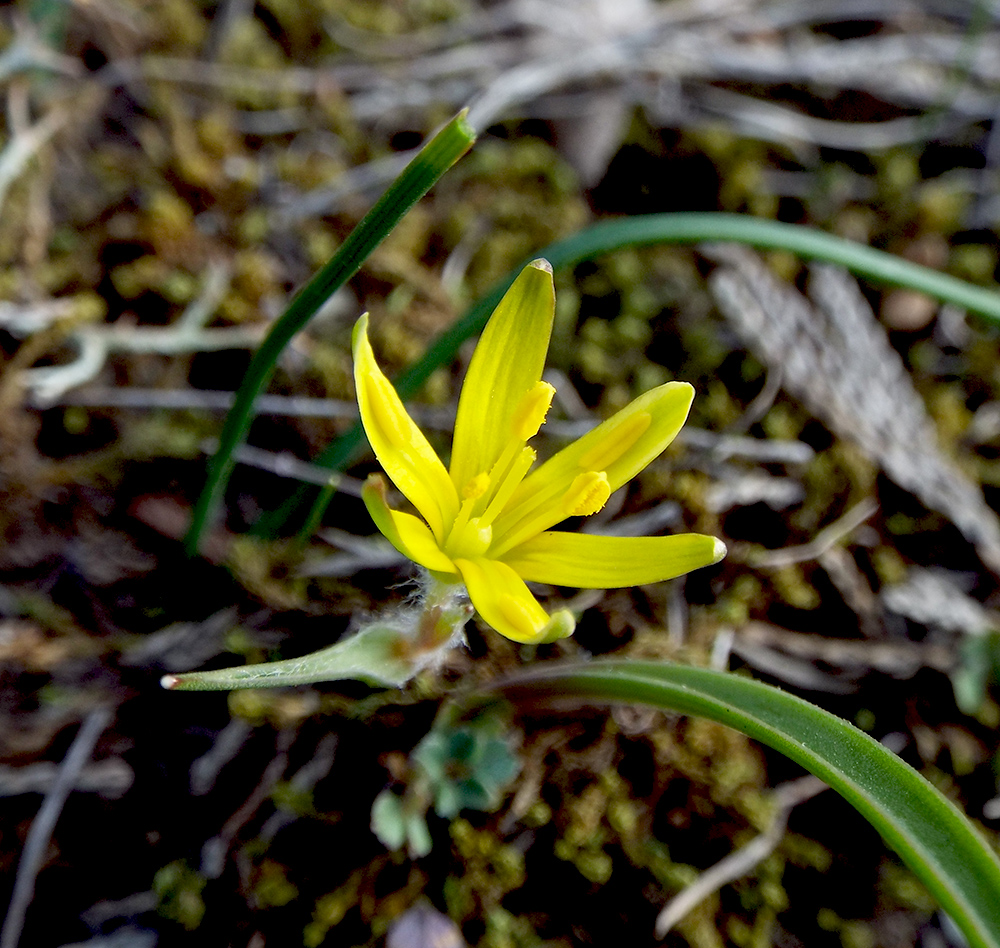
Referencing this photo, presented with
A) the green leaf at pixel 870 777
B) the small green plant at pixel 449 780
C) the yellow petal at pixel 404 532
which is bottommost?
the small green plant at pixel 449 780

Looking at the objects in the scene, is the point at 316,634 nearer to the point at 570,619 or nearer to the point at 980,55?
the point at 570,619

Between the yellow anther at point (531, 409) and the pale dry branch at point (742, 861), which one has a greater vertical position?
the yellow anther at point (531, 409)

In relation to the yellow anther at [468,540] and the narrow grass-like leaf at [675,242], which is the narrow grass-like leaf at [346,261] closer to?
the narrow grass-like leaf at [675,242]

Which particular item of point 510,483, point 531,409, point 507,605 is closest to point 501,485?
point 510,483

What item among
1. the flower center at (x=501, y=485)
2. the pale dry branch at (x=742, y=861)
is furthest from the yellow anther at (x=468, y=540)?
the pale dry branch at (x=742, y=861)

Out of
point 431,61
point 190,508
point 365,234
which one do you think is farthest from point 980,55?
point 190,508
